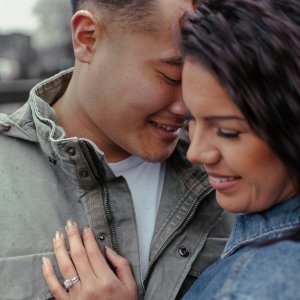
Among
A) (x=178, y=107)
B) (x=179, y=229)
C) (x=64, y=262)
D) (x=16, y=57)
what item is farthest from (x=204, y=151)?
(x=16, y=57)

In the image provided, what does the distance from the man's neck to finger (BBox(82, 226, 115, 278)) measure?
1.63 feet

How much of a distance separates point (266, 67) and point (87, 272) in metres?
1.05

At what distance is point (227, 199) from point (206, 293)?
1.07ft

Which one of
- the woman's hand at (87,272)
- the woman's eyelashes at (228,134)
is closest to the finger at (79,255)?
the woman's hand at (87,272)

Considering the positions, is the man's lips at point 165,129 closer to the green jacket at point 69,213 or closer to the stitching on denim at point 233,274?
the green jacket at point 69,213

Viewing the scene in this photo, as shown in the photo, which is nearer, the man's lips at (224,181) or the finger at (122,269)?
the man's lips at (224,181)

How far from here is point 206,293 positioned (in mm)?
923

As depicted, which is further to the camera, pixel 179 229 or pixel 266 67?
pixel 179 229

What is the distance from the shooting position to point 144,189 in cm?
175

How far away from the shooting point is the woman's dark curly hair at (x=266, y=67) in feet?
2.78

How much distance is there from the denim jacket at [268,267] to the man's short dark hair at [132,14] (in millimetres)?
962

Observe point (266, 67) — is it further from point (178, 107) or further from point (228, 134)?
point (178, 107)

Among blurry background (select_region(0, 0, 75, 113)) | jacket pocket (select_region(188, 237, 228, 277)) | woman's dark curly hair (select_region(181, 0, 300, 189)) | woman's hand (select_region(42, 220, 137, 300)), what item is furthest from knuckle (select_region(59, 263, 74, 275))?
blurry background (select_region(0, 0, 75, 113))

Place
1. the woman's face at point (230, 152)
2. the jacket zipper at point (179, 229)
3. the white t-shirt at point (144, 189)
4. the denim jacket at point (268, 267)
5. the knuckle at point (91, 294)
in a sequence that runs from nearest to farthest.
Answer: the denim jacket at point (268, 267) → the woman's face at point (230, 152) → the knuckle at point (91, 294) → the jacket zipper at point (179, 229) → the white t-shirt at point (144, 189)
